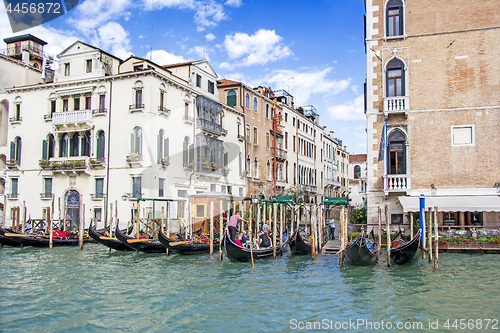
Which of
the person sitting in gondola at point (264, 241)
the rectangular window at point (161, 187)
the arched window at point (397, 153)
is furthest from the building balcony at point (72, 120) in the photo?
the arched window at point (397, 153)

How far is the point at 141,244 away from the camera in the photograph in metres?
13.6

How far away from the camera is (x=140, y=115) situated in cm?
1770

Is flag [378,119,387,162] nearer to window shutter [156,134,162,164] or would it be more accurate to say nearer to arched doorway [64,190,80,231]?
window shutter [156,134,162,164]

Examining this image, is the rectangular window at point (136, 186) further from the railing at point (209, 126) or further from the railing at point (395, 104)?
the railing at point (395, 104)

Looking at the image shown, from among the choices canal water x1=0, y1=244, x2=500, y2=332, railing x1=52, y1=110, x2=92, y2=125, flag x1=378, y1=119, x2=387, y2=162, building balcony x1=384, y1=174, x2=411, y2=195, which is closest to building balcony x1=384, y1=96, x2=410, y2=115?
flag x1=378, y1=119, x2=387, y2=162

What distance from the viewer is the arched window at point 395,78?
13.9m

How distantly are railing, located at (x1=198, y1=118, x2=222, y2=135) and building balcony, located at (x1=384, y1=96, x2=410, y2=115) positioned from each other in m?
9.83

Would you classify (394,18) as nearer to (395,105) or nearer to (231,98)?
(395,105)

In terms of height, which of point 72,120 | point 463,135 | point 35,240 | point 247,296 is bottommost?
point 247,296

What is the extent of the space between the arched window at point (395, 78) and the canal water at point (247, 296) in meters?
5.38

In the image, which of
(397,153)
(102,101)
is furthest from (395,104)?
(102,101)

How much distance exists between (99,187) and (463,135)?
46.4 ft

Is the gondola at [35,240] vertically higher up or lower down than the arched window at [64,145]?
lower down

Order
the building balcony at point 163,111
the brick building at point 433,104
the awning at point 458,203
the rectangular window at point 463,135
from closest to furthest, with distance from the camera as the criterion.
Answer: the awning at point 458,203, the brick building at point 433,104, the rectangular window at point 463,135, the building balcony at point 163,111
